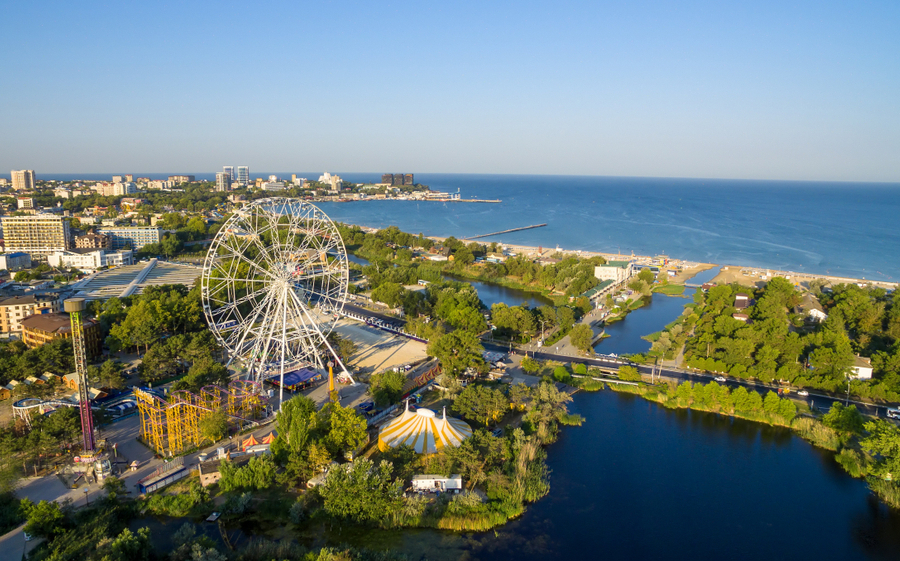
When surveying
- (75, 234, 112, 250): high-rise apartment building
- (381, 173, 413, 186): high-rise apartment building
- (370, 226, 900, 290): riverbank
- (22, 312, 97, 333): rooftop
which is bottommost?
(370, 226, 900, 290): riverbank

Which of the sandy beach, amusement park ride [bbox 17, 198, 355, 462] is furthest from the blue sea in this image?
amusement park ride [bbox 17, 198, 355, 462]

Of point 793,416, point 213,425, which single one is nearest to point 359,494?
point 213,425

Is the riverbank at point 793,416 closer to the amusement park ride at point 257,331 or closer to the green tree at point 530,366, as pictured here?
the green tree at point 530,366

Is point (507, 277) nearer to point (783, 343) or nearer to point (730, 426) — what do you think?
point (783, 343)

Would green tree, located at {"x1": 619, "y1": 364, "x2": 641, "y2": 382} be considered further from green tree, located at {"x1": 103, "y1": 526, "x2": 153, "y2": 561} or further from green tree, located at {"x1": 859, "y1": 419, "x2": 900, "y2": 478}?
green tree, located at {"x1": 103, "y1": 526, "x2": 153, "y2": 561}

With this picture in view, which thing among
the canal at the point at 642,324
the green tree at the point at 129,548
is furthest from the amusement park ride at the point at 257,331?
the canal at the point at 642,324

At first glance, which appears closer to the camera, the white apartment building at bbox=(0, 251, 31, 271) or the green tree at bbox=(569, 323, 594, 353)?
the green tree at bbox=(569, 323, 594, 353)

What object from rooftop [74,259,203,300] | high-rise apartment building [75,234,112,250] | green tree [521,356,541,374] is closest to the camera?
green tree [521,356,541,374]
